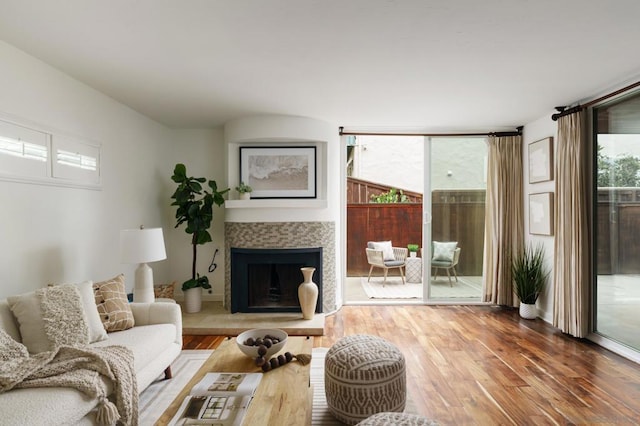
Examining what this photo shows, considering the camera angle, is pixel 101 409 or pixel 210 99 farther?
pixel 210 99

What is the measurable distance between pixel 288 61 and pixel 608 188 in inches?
128

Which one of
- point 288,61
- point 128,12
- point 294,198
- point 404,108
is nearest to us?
point 128,12

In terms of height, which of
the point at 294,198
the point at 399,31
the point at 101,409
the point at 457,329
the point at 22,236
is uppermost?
the point at 399,31

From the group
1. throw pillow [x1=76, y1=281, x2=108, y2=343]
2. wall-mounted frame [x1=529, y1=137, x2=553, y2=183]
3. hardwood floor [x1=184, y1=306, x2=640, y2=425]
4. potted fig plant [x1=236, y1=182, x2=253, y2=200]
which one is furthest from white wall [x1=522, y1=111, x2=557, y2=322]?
throw pillow [x1=76, y1=281, x2=108, y2=343]

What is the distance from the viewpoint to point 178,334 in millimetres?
2928

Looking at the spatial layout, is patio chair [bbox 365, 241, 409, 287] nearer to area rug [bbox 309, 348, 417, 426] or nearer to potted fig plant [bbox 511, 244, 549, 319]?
potted fig plant [bbox 511, 244, 549, 319]

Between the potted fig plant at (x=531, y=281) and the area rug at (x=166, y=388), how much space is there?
373cm

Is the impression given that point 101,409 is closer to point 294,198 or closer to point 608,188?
point 294,198

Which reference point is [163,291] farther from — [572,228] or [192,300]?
[572,228]

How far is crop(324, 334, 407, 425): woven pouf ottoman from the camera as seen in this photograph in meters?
2.20

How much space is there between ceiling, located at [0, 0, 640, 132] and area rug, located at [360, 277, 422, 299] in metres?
3.00

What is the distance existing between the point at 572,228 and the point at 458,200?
1506mm

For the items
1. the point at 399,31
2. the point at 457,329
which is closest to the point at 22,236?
the point at 399,31

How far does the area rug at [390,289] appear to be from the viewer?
5.74 metres
